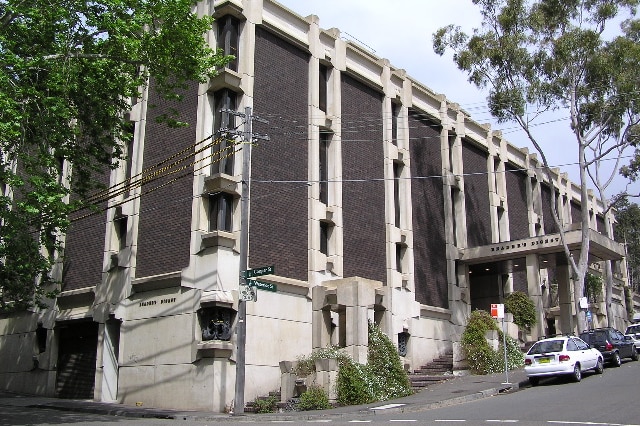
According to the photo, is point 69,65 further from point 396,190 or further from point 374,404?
point 396,190

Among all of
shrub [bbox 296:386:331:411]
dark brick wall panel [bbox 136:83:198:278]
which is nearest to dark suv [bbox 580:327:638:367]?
shrub [bbox 296:386:331:411]

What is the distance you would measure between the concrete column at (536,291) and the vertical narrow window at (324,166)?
12.9 meters

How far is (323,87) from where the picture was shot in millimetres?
31125

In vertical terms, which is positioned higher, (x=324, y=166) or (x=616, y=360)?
(x=324, y=166)

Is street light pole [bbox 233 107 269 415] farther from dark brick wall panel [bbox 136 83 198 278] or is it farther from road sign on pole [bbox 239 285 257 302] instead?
dark brick wall panel [bbox 136 83 198 278]

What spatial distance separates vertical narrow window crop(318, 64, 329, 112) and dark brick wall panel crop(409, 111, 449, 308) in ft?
22.5

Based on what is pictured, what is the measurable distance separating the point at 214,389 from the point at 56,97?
1148 centimetres

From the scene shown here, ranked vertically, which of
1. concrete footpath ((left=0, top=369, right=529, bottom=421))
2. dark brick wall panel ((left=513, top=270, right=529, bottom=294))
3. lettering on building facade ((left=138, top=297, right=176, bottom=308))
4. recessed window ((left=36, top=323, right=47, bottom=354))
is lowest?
concrete footpath ((left=0, top=369, right=529, bottom=421))

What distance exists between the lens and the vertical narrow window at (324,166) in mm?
29828

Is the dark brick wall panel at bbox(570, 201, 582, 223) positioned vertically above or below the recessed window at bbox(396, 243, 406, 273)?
above

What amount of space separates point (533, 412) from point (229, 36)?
18.2m

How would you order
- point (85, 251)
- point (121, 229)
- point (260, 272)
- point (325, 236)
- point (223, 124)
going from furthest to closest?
point (85, 251)
point (325, 236)
point (121, 229)
point (223, 124)
point (260, 272)

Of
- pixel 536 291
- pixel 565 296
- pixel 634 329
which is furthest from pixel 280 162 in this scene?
pixel 634 329

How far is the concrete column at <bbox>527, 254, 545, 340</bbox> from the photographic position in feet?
115
